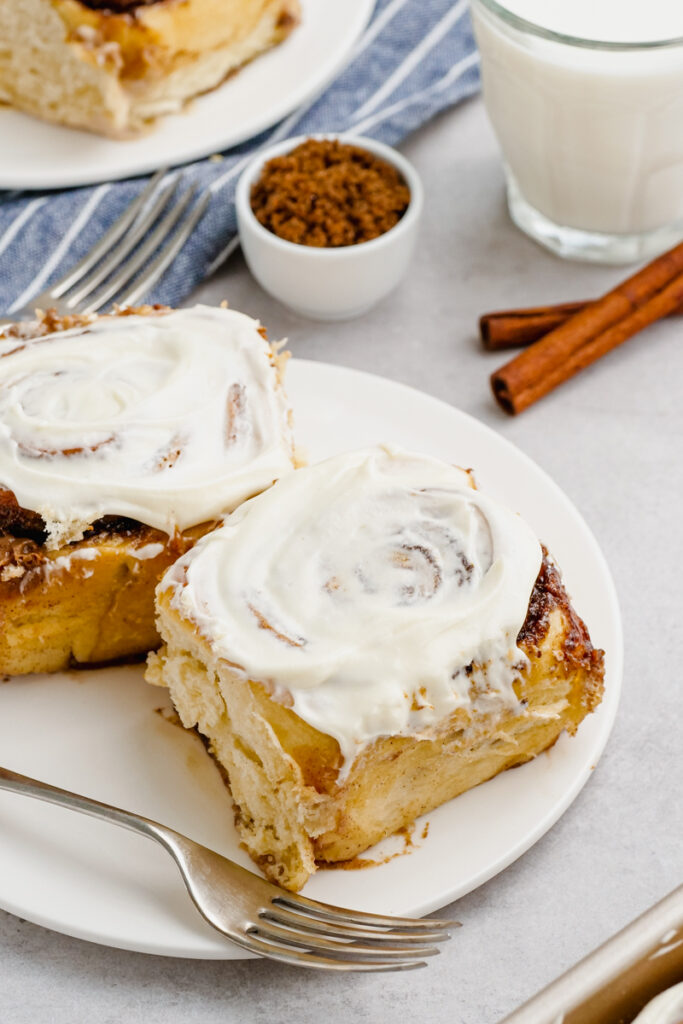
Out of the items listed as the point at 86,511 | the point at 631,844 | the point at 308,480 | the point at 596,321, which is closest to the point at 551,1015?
the point at 631,844

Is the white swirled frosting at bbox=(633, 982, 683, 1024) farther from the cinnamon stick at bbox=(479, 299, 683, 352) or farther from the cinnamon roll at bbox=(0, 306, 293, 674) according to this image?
the cinnamon stick at bbox=(479, 299, 683, 352)

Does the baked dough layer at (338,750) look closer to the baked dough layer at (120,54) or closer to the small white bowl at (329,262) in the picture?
the small white bowl at (329,262)

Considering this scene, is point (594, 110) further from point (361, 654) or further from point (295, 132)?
point (361, 654)

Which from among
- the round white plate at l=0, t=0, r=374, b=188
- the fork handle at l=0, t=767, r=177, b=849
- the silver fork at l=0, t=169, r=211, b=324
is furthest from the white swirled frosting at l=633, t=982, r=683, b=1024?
the round white plate at l=0, t=0, r=374, b=188

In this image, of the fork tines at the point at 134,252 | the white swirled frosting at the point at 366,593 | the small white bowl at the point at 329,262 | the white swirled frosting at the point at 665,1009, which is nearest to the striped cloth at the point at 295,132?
the fork tines at the point at 134,252

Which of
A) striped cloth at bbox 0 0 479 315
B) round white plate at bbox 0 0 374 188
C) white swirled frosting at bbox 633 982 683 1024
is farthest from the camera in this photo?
round white plate at bbox 0 0 374 188
